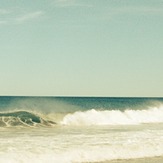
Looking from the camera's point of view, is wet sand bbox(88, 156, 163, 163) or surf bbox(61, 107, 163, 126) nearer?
wet sand bbox(88, 156, 163, 163)

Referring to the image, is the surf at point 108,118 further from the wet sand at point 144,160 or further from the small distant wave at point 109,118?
the wet sand at point 144,160

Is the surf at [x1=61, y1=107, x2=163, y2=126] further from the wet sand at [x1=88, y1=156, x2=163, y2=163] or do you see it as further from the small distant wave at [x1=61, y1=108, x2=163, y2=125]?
the wet sand at [x1=88, y1=156, x2=163, y2=163]

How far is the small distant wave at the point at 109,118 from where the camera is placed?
97.8 ft

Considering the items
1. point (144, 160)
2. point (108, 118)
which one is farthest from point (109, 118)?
point (144, 160)

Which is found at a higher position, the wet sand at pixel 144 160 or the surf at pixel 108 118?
the surf at pixel 108 118

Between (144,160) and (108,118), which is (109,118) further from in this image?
(144,160)

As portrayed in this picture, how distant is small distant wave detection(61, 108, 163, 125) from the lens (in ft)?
97.8

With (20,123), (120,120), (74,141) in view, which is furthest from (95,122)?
(74,141)

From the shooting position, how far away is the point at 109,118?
3225 centimetres

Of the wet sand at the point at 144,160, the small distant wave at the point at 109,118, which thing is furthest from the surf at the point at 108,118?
the wet sand at the point at 144,160

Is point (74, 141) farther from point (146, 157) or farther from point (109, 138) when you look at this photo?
point (146, 157)

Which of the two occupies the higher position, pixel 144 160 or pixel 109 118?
pixel 109 118

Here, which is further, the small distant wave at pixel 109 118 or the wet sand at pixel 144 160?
the small distant wave at pixel 109 118

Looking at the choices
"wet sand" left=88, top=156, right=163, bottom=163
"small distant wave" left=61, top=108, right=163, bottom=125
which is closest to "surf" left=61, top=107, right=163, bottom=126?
"small distant wave" left=61, top=108, right=163, bottom=125
